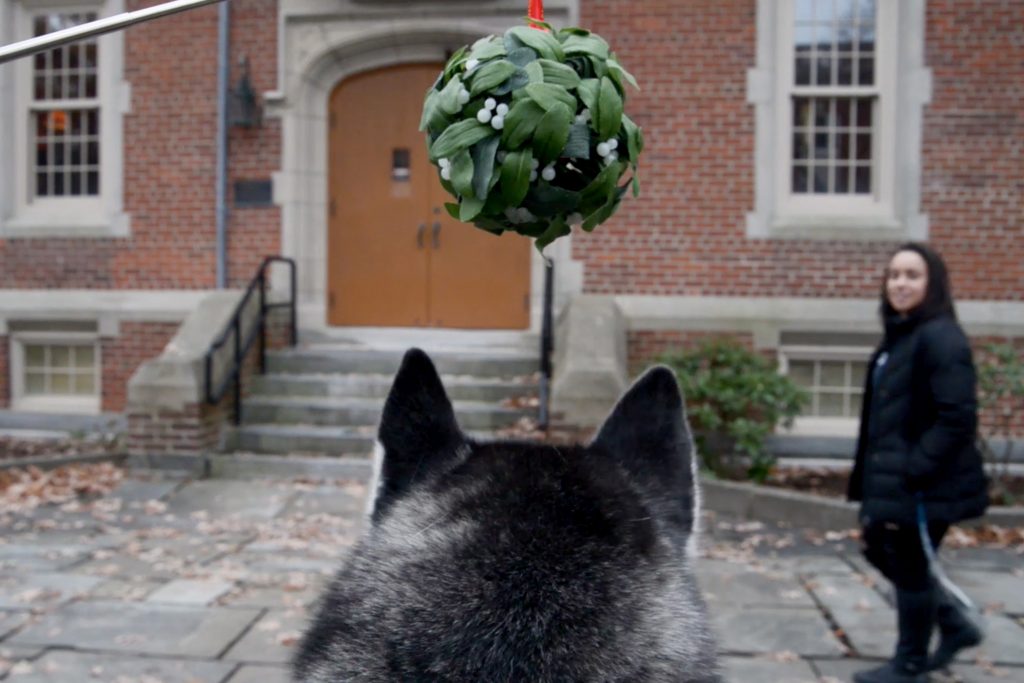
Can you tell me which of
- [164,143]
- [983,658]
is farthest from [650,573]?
[164,143]

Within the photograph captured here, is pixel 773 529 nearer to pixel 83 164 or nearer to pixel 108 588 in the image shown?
pixel 108 588

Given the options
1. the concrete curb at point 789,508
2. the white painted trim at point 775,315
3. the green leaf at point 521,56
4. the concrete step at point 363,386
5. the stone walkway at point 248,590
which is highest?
the green leaf at point 521,56

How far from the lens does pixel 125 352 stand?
35.9 feet

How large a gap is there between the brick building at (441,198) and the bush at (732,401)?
975 mm

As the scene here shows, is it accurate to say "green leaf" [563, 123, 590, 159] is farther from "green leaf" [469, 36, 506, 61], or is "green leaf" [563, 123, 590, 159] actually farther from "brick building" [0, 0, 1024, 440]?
"brick building" [0, 0, 1024, 440]

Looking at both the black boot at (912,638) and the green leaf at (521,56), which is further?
the black boot at (912,638)

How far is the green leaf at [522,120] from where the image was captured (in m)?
1.64

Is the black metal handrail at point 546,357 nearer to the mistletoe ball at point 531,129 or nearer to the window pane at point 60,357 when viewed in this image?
the window pane at point 60,357

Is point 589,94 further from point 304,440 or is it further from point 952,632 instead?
point 304,440

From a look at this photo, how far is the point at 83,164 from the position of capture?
1132cm

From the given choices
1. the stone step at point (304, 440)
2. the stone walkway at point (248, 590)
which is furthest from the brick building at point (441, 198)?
the stone walkway at point (248, 590)

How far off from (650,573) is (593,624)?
0.39ft

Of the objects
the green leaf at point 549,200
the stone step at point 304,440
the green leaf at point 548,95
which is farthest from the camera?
the stone step at point 304,440

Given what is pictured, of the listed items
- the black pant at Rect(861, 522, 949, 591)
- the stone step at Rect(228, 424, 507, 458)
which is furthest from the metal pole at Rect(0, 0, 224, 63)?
the stone step at Rect(228, 424, 507, 458)
